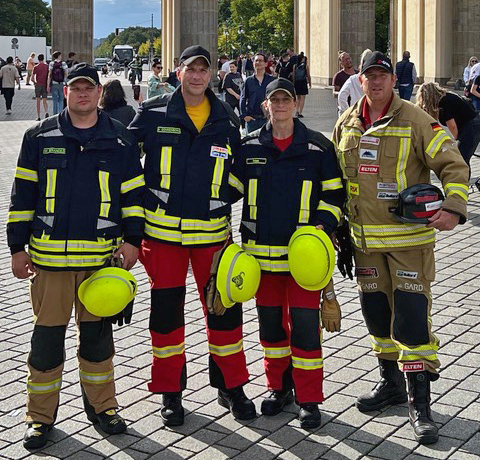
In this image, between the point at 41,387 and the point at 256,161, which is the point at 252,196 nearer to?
the point at 256,161

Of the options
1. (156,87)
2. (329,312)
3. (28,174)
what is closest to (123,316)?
(28,174)

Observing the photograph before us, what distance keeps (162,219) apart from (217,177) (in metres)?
0.40

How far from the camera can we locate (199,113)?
20.2ft

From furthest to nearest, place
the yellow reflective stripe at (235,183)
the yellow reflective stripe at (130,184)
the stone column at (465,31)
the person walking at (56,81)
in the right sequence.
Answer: the stone column at (465,31)
the person walking at (56,81)
the yellow reflective stripe at (235,183)
the yellow reflective stripe at (130,184)

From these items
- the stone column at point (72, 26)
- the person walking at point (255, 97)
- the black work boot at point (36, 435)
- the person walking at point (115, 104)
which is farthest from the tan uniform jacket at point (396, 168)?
the stone column at point (72, 26)

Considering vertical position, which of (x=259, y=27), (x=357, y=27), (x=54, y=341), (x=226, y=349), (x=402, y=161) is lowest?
(x=226, y=349)

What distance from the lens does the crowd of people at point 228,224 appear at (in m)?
5.77

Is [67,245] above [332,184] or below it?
below

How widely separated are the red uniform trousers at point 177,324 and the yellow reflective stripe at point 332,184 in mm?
702

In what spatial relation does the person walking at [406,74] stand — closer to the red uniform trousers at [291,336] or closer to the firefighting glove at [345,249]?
the firefighting glove at [345,249]

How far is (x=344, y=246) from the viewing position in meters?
6.33

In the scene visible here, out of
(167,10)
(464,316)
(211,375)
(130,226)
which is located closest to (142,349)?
(211,375)

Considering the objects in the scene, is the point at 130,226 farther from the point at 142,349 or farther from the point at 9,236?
the point at 142,349

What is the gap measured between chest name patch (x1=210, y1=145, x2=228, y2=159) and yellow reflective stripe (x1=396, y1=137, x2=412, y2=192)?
3.23 ft
